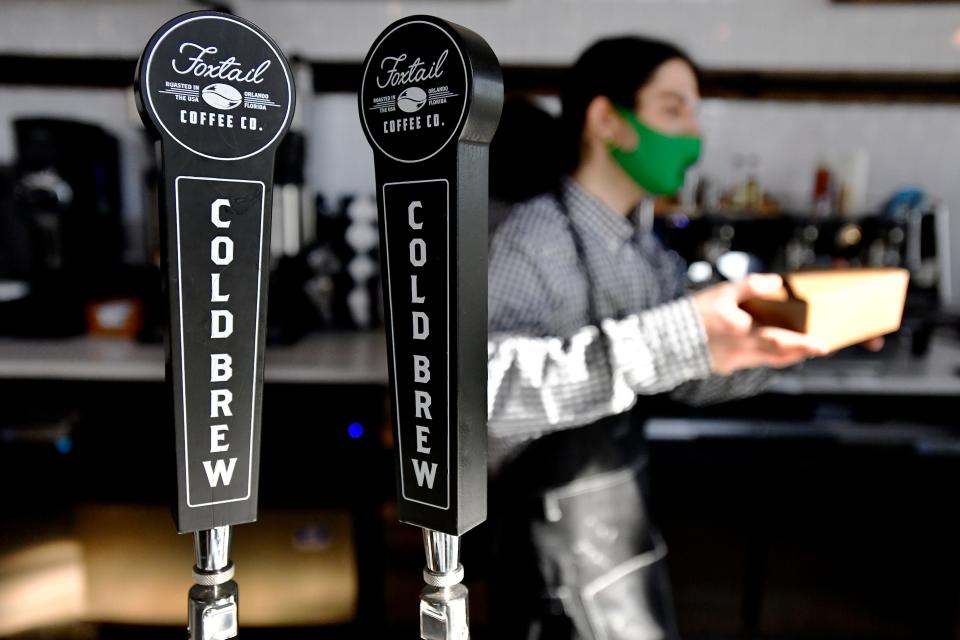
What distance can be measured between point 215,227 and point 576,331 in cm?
64

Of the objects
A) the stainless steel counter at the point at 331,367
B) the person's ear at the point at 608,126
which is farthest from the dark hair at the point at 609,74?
the stainless steel counter at the point at 331,367

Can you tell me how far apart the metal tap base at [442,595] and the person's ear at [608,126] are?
88 cm

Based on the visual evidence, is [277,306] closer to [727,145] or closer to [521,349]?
[521,349]

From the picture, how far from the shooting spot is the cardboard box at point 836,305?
0.72 metres

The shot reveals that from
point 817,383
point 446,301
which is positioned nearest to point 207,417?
point 446,301

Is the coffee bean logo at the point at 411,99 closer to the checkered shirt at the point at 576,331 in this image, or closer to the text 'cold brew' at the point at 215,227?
the text 'cold brew' at the point at 215,227

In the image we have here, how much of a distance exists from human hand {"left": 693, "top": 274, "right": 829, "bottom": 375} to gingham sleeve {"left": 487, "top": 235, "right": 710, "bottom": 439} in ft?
0.06

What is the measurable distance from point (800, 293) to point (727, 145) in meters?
1.94

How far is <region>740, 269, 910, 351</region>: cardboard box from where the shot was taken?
718mm

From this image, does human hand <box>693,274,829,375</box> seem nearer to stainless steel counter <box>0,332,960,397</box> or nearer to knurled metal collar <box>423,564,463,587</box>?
knurled metal collar <box>423,564,463,587</box>

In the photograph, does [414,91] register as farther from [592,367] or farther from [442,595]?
[592,367]

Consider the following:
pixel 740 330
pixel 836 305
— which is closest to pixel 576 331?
pixel 740 330

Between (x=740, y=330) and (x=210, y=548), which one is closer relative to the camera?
(x=210, y=548)

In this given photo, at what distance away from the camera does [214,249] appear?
0.45 m
